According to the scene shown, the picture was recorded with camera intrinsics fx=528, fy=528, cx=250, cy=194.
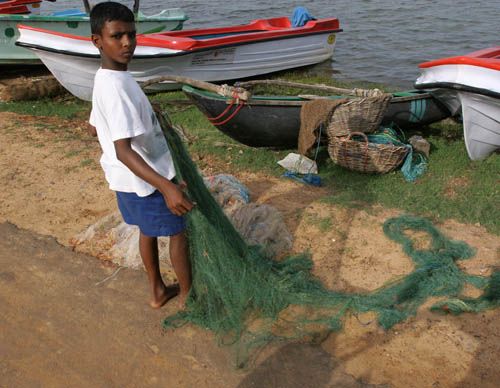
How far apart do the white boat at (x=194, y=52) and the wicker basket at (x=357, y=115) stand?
3.84m

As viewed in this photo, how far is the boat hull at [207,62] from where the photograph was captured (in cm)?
836

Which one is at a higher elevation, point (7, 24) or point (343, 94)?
point (7, 24)

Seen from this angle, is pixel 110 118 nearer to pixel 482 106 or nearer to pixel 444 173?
pixel 444 173

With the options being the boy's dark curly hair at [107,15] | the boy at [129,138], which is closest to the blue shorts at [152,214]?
the boy at [129,138]

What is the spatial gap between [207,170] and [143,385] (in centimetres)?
319

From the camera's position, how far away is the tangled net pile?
10.1 ft

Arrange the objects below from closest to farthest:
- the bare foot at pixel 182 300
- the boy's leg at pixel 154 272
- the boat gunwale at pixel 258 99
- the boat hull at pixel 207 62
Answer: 1. the boy's leg at pixel 154 272
2. the bare foot at pixel 182 300
3. the boat gunwale at pixel 258 99
4. the boat hull at pixel 207 62

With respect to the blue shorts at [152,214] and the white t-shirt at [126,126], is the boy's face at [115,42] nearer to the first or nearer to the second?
the white t-shirt at [126,126]

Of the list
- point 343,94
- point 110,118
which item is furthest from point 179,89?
point 110,118

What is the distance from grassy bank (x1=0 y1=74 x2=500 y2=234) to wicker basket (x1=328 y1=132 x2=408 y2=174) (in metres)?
0.11

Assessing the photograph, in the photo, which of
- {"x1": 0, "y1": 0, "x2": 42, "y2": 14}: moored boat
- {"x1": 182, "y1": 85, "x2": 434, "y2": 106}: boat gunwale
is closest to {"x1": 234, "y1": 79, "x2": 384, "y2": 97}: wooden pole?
{"x1": 182, "y1": 85, "x2": 434, "y2": 106}: boat gunwale

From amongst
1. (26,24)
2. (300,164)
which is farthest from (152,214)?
(26,24)

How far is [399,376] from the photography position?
2.83 meters

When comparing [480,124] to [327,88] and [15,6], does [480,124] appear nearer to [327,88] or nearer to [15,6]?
[327,88]
